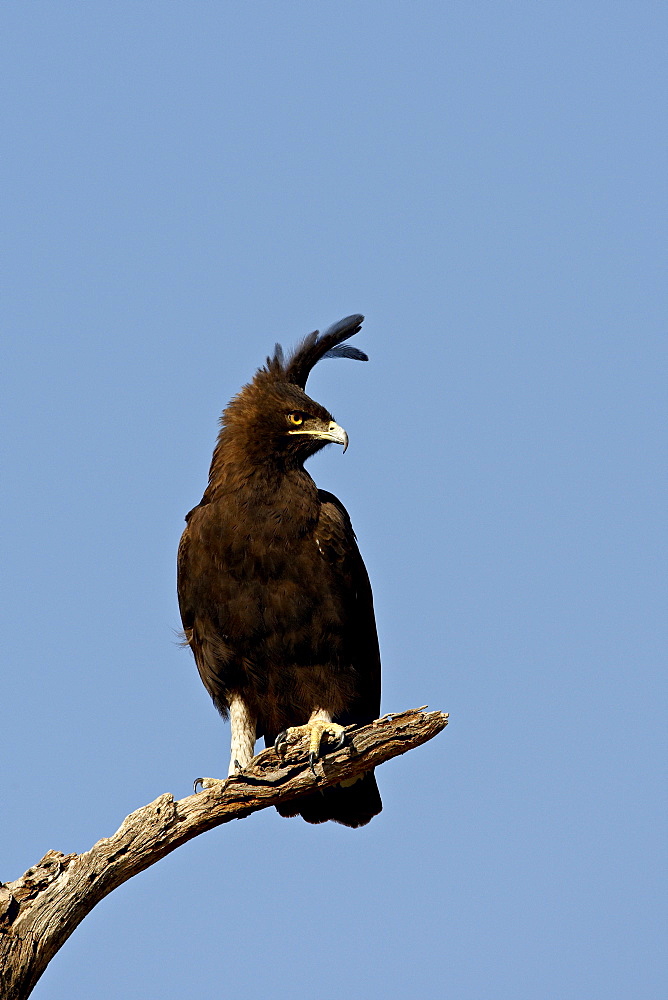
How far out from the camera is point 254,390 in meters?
8.14

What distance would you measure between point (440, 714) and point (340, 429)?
2.33m

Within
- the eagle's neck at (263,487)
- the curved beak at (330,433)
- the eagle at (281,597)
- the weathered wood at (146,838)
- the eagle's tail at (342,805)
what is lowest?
the weathered wood at (146,838)

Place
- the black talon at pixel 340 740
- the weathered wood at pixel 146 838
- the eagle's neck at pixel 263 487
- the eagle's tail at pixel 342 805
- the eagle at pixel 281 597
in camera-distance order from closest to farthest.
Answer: the weathered wood at pixel 146 838 → the black talon at pixel 340 740 → the eagle at pixel 281 597 → the eagle's neck at pixel 263 487 → the eagle's tail at pixel 342 805

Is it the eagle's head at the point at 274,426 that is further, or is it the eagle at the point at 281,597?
the eagle's head at the point at 274,426

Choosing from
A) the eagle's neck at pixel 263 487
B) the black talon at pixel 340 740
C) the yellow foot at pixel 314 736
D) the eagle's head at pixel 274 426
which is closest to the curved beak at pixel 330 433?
the eagle's head at pixel 274 426

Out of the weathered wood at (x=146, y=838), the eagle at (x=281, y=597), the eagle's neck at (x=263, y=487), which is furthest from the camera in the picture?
the eagle's neck at (x=263, y=487)

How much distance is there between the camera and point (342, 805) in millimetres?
7723

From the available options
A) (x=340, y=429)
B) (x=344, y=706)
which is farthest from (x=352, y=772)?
(x=340, y=429)

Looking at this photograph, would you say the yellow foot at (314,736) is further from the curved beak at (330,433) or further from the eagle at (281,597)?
the curved beak at (330,433)

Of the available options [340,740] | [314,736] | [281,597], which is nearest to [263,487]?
[281,597]

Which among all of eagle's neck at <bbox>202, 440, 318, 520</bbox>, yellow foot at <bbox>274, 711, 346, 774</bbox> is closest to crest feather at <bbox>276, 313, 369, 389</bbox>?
eagle's neck at <bbox>202, 440, 318, 520</bbox>

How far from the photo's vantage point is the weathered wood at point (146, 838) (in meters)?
5.55

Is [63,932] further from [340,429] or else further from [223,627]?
[340,429]

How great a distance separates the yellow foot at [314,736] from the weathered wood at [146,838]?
5cm
